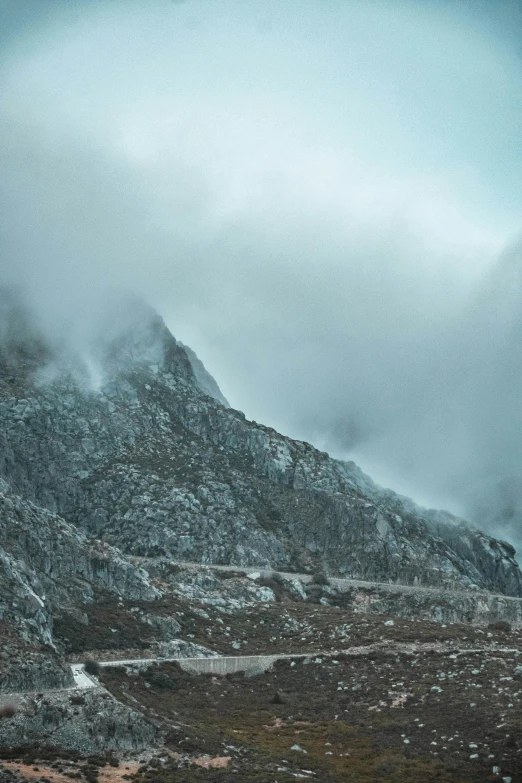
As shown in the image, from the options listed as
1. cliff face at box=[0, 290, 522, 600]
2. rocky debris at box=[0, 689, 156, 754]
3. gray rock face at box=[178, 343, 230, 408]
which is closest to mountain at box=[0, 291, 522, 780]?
rocky debris at box=[0, 689, 156, 754]

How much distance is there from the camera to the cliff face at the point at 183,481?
117562 millimetres

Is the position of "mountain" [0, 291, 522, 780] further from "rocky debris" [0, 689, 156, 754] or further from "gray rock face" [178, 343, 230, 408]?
"gray rock face" [178, 343, 230, 408]

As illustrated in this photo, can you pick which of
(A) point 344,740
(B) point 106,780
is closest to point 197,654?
(A) point 344,740

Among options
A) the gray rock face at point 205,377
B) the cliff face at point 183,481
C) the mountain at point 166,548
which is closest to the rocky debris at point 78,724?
the mountain at point 166,548

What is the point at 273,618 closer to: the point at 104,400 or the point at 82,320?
the point at 104,400

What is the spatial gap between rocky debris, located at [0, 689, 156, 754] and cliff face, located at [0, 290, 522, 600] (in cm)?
6453

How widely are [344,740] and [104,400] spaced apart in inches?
3454

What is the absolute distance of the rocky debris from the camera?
44706 millimetres

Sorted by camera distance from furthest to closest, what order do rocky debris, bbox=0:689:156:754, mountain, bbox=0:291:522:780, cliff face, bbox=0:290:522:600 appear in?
cliff face, bbox=0:290:522:600 → mountain, bbox=0:291:522:780 → rocky debris, bbox=0:689:156:754

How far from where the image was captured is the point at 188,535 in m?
116

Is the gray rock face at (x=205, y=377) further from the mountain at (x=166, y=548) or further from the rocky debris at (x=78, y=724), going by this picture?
the rocky debris at (x=78, y=724)

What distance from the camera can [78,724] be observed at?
4628cm

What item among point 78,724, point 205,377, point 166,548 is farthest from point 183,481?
point 78,724

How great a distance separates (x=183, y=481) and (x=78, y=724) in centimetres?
7631
